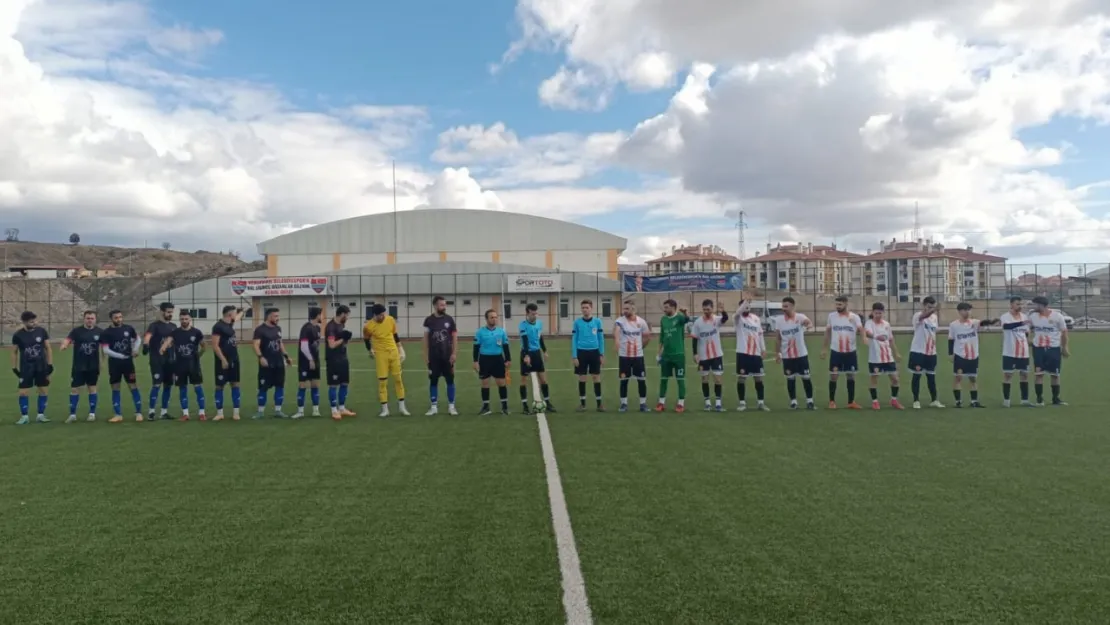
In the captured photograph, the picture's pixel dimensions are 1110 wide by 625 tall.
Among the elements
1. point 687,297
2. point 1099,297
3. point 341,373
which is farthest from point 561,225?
point 341,373

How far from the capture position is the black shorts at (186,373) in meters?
11.6

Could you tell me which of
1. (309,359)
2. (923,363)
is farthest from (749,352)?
(309,359)

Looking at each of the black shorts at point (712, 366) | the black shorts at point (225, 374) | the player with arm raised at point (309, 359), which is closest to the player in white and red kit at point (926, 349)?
the black shorts at point (712, 366)

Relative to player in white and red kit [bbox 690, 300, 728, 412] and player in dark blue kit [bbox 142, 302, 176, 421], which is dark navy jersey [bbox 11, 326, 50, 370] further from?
player in white and red kit [bbox 690, 300, 728, 412]

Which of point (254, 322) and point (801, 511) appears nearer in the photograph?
point (801, 511)

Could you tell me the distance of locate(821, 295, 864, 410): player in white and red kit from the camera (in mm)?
12102

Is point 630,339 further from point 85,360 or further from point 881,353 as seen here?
point 85,360

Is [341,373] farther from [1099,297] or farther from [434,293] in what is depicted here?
[1099,297]

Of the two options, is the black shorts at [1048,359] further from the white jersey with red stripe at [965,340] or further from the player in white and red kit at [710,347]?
the player in white and red kit at [710,347]

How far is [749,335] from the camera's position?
1224 cm

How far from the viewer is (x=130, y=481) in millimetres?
7148

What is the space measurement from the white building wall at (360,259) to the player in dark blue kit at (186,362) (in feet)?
133

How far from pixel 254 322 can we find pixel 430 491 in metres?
43.5

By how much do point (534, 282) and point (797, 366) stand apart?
33312 millimetres
